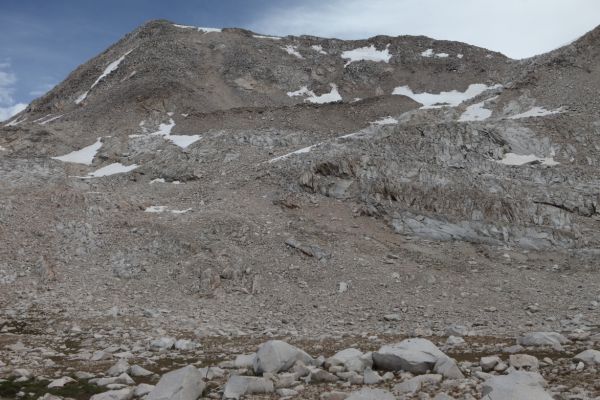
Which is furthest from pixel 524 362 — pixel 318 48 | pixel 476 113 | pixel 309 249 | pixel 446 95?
pixel 318 48

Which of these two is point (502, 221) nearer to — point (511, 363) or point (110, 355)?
point (511, 363)

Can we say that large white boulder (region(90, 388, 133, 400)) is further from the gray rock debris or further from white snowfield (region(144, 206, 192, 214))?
white snowfield (region(144, 206, 192, 214))

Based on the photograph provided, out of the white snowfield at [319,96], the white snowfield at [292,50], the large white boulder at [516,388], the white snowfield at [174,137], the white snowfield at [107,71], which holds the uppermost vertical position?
the white snowfield at [292,50]

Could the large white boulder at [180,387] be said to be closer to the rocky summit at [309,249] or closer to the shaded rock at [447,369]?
the rocky summit at [309,249]

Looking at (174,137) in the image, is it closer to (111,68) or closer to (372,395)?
(111,68)

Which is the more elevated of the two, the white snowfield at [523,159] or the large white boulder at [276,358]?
the white snowfield at [523,159]

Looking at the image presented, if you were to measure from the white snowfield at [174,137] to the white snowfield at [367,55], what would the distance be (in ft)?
124

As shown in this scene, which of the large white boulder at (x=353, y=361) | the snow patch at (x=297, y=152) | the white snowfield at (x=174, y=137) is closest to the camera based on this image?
the large white boulder at (x=353, y=361)

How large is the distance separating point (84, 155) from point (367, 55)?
2100 inches

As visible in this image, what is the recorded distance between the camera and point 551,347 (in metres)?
13.8

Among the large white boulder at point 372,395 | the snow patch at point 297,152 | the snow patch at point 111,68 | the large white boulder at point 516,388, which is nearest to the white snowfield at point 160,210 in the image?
the snow patch at point 297,152

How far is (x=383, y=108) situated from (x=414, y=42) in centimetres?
3215

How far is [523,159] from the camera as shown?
132 ft

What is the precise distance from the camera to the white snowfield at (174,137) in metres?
Answer: 49.2
